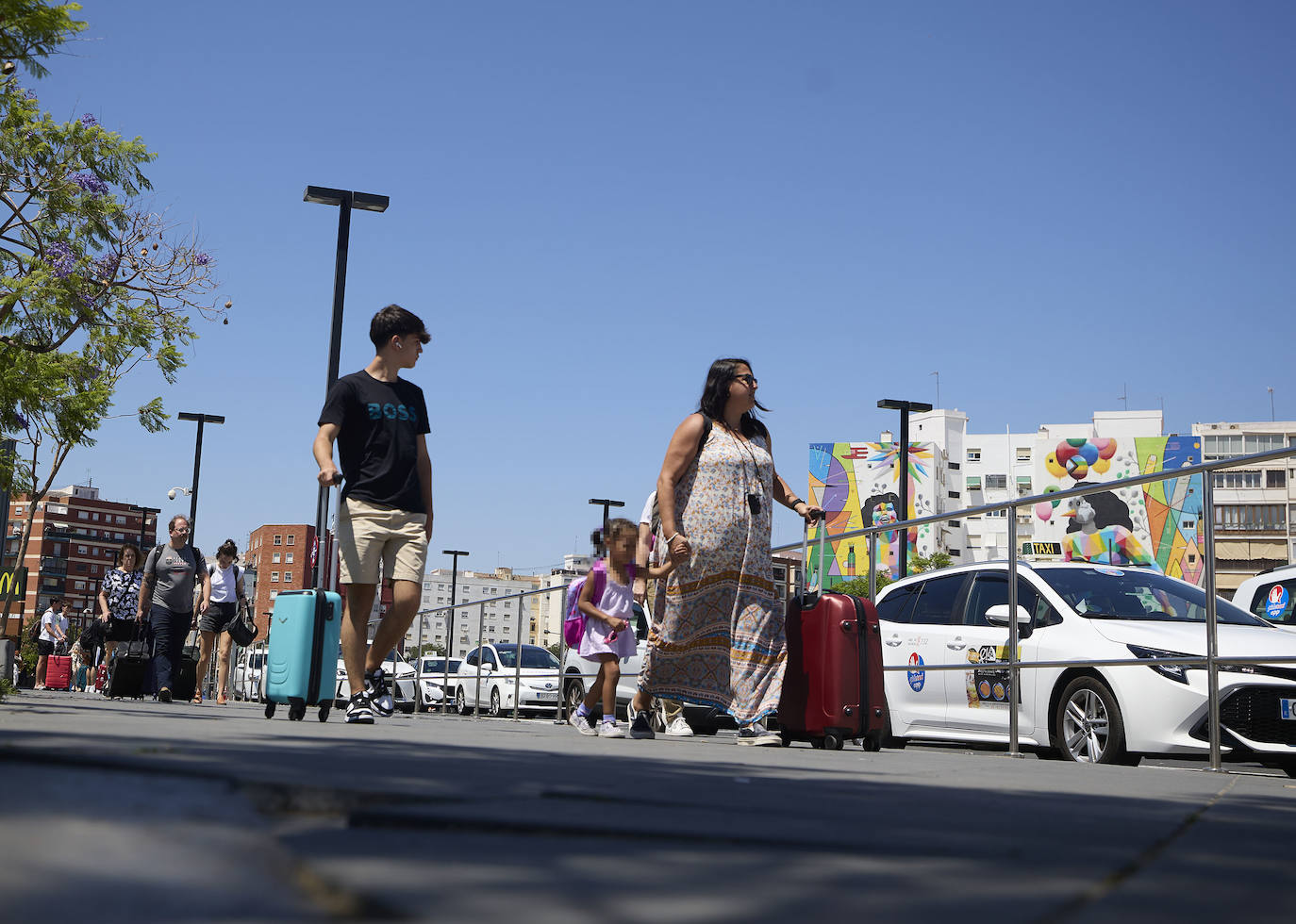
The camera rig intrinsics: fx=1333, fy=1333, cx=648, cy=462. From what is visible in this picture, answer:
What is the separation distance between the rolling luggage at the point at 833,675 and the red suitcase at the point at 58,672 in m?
25.2

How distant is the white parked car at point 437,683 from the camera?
20.5 m

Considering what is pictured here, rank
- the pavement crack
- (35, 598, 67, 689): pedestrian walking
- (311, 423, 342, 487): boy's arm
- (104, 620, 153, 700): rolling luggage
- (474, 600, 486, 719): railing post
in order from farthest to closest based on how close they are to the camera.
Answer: (35, 598, 67, 689): pedestrian walking
(474, 600, 486, 719): railing post
(104, 620, 153, 700): rolling luggage
(311, 423, 342, 487): boy's arm
the pavement crack

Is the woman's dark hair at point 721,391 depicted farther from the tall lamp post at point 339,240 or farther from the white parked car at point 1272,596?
the tall lamp post at point 339,240

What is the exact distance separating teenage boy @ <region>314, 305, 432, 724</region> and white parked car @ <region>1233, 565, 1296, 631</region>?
201 inches

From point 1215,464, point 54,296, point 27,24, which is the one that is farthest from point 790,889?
point 54,296

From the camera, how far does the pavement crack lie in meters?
1.62

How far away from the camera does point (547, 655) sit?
2000cm

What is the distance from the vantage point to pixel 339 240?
17.6m

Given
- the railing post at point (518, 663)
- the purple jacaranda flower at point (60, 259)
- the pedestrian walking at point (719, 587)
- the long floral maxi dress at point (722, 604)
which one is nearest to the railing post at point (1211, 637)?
the pedestrian walking at point (719, 587)

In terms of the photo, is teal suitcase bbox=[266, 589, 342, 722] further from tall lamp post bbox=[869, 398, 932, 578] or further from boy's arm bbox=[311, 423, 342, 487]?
tall lamp post bbox=[869, 398, 932, 578]

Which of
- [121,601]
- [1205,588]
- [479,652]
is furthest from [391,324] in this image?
[479,652]

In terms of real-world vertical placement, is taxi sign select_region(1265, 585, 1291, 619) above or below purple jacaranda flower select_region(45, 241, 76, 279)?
below

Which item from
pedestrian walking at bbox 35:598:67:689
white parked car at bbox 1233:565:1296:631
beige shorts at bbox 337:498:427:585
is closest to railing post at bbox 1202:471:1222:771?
white parked car at bbox 1233:565:1296:631

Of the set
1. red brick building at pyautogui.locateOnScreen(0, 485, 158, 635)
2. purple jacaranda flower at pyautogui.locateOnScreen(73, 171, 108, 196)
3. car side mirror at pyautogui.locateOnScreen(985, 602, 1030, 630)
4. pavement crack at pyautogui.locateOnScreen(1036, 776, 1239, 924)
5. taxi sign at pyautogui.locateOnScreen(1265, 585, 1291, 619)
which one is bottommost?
pavement crack at pyautogui.locateOnScreen(1036, 776, 1239, 924)
